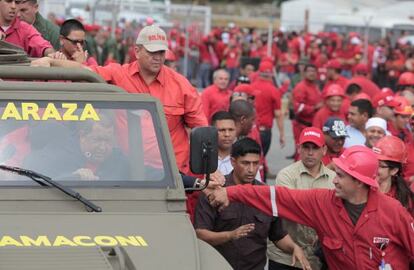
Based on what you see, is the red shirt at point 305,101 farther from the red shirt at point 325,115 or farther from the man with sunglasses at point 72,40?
the man with sunglasses at point 72,40

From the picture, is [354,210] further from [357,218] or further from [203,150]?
[203,150]

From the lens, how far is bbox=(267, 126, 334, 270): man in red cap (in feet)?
27.7

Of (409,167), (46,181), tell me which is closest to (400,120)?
(409,167)

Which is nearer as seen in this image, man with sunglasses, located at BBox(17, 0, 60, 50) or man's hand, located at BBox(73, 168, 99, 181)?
man's hand, located at BBox(73, 168, 99, 181)

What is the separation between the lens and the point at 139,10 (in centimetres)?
3044

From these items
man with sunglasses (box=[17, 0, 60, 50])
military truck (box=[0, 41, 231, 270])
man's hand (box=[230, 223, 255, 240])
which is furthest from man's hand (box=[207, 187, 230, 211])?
man with sunglasses (box=[17, 0, 60, 50])

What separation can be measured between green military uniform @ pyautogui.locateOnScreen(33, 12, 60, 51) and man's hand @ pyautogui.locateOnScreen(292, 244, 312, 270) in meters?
3.95

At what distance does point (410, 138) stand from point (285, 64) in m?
22.5

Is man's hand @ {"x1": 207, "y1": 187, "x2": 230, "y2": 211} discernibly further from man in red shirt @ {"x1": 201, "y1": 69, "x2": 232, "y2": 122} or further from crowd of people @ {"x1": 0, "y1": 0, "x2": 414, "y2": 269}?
man in red shirt @ {"x1": 201, "y1": 69, "x2": 232, "y2": 122}

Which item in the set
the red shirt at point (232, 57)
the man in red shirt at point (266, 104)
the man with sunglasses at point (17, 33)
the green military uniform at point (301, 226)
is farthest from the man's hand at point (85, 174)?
the red shirt at point (232, 57)

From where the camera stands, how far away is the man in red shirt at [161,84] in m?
8.66

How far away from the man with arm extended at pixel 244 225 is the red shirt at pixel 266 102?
9.17 meters

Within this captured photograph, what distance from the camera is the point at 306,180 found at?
8.85 meters

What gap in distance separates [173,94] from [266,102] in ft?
30.1
